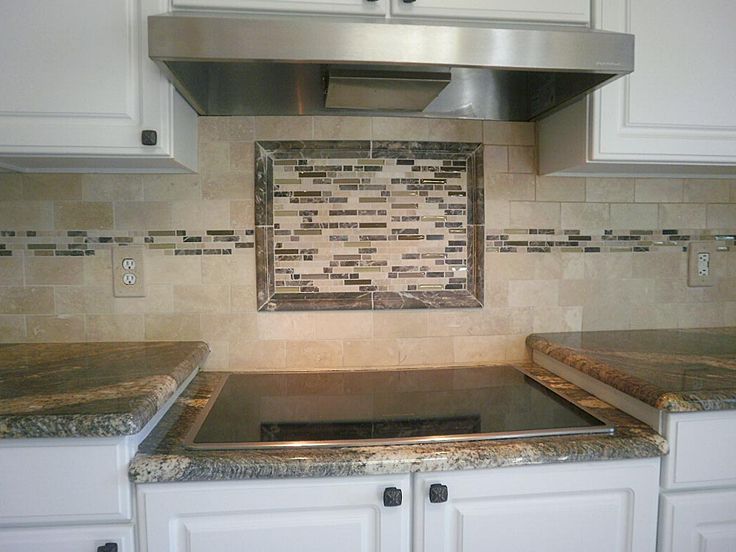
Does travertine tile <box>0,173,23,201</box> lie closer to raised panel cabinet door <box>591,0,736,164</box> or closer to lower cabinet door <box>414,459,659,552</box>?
lower cabinet door <box>414,459,659,552</box>

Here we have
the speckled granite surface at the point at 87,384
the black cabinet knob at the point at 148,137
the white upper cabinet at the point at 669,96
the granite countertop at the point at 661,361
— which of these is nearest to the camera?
the speckled granite surface at the point at 87,384

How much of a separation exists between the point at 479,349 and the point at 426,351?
160 mm

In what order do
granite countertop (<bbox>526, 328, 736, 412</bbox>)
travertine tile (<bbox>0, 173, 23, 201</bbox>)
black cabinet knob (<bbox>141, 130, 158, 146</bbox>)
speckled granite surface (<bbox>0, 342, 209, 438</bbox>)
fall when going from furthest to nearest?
1. travertine tile (<bbox>0, 173, 23, 201</bbox>)
2. black cabinet knob (<bbox>141, 130, 158, 146</bbox>)
3. granite countertop (<bbox>526, 328, 736, 412</bbox>)
4. speckled granite surface (<bbox>0, 342, 209, 438</bbox>)

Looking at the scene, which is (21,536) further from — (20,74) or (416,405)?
(20,74)

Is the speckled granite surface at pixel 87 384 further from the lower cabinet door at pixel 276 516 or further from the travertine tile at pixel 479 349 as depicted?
the travertine tile at pixel 479 349

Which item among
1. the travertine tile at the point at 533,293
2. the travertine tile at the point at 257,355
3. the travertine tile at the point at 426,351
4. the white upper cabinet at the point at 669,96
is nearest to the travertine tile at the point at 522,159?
the white upper cabinet at the point at 669,96

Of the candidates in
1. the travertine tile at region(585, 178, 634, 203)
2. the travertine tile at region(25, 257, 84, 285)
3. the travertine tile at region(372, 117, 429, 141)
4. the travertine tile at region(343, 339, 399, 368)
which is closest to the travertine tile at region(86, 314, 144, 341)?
the travertine tile at region(25, 257, 84, 285)

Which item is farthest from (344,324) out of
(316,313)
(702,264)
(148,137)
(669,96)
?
(702,264)

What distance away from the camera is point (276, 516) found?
0.79 metres

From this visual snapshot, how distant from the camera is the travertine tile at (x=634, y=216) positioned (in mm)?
1380

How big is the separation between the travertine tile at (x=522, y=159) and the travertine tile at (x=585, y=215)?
6.0 inches

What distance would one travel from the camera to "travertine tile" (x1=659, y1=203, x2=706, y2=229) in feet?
4.59

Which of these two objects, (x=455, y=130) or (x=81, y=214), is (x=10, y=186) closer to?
(x=81, y=214)

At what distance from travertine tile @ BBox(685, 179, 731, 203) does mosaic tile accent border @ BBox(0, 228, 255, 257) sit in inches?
52.3
